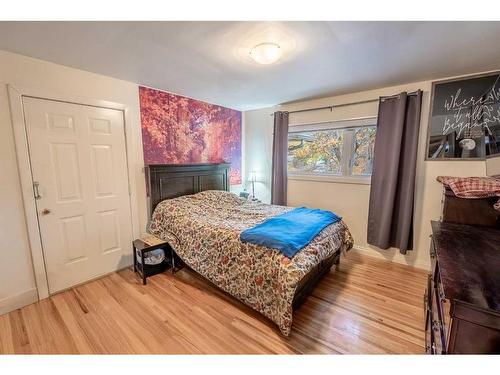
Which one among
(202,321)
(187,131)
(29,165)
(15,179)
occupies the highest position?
(187,131)

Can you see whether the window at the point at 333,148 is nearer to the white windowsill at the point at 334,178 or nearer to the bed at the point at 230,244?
the white windowsill at the point at 334,178

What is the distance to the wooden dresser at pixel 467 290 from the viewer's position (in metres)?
0.79

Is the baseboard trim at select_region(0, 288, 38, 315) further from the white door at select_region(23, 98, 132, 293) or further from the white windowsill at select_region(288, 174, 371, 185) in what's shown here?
the white windowsill at select_region(288, 174, 371, 185)

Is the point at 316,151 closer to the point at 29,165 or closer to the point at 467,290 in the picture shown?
the point at 467,290

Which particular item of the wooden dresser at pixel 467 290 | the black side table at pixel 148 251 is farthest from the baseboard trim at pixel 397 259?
the black side table at pixel 148 251

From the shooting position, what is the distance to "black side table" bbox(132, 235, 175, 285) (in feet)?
8.01

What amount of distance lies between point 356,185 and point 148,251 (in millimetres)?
2843

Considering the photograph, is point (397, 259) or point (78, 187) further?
point (397, 259)

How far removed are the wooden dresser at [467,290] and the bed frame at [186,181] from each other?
44.1 inches

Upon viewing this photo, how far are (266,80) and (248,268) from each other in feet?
6.74

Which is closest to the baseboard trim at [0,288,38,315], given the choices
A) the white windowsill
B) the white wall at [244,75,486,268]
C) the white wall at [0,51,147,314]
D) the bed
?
the white wall at [0,51,147,314]

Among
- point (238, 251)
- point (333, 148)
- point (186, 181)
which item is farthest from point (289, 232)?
point (333, 148)

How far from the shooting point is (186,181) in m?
3.23

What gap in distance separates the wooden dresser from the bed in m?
0.83
